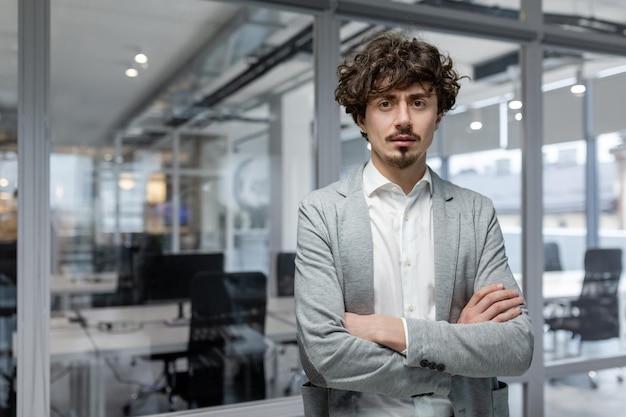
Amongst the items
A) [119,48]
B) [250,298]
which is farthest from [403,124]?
[119,48]

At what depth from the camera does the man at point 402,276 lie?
130 centimetres

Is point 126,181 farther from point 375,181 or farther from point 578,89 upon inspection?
point 375,181

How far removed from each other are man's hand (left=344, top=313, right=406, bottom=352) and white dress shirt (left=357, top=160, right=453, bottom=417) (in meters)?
0.10

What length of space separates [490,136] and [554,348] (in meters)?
1.41

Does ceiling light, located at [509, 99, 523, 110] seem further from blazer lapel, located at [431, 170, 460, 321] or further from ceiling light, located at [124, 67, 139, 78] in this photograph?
ceiling light, located at [124, 67, 139, 78]

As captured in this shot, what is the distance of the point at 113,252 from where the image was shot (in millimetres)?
8195

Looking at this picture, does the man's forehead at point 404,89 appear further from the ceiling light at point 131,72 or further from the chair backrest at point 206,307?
the ceiling light at point 131,72

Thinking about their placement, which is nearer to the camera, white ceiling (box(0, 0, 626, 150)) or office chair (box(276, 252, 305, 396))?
Result: white ceiling (box(0, 0, 626, 150))

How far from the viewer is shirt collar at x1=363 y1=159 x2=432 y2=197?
150 centimetres

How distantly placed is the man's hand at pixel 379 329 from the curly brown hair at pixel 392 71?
0.54 metres

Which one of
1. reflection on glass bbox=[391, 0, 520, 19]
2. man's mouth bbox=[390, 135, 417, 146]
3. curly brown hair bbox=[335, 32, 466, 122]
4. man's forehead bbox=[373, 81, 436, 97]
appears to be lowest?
man's mouth bbox=[390, 135, 417, 146]

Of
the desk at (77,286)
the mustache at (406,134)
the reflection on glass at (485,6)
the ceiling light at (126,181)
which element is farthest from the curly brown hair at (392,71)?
the ceiling light at (126,181)

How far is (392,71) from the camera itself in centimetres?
141

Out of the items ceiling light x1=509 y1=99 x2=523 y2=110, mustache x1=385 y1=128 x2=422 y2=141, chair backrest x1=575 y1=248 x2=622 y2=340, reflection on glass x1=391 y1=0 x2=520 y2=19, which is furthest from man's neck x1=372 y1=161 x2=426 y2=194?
chair backrest x1=575 y1=248 x2=622 y2=340
